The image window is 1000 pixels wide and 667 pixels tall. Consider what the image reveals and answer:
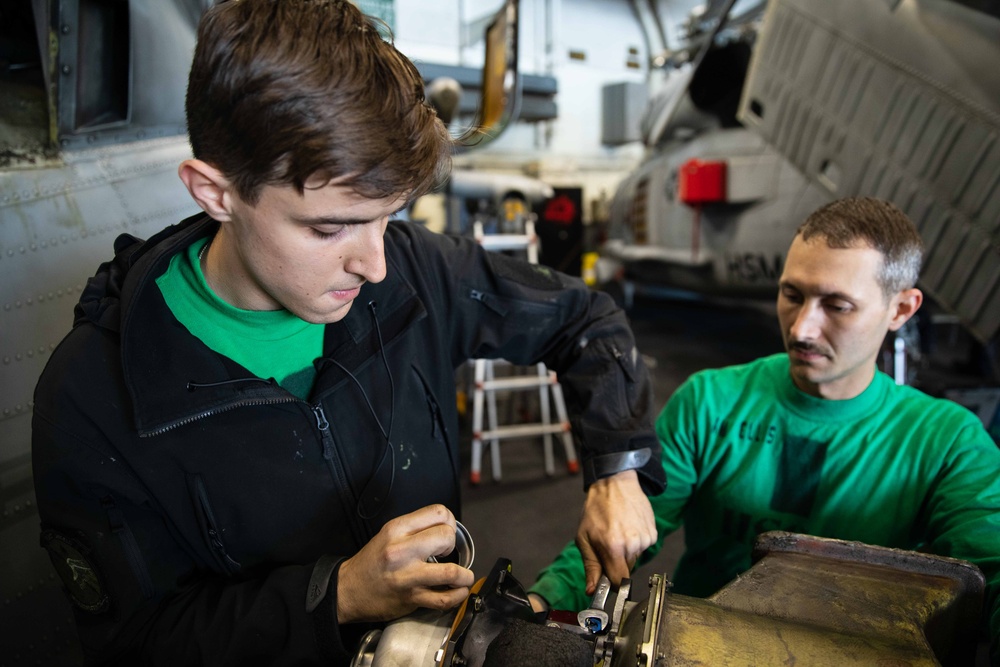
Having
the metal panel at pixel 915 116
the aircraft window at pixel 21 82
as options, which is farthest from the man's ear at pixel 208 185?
the metal panel at pixel 915 116

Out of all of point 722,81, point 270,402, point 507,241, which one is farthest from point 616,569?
point 722,81

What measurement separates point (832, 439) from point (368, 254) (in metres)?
1.16

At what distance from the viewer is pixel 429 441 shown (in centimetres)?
124

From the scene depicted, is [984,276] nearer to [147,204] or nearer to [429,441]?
[429,441]

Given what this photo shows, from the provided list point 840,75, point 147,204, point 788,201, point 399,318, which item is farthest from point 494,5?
point 399,318

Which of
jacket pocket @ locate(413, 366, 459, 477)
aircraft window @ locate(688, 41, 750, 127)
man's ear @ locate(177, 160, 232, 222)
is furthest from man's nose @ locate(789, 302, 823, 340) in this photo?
aircraft window @ locate(688, 41, 750, 127)

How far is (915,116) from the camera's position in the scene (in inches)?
87.4

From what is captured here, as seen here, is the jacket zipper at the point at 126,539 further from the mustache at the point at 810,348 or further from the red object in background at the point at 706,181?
the red object in background at the point at 706,181

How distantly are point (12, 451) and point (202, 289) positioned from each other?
0.77m

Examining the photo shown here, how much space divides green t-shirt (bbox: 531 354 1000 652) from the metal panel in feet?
3.11

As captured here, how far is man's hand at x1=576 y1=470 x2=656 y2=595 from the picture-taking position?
1.02 m

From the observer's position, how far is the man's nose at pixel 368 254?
895 millimetres

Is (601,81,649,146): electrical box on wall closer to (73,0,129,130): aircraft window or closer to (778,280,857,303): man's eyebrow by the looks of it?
(73,0,129,130): aircraft window

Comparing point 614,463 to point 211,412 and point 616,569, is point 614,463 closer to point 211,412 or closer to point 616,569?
point 616,569
